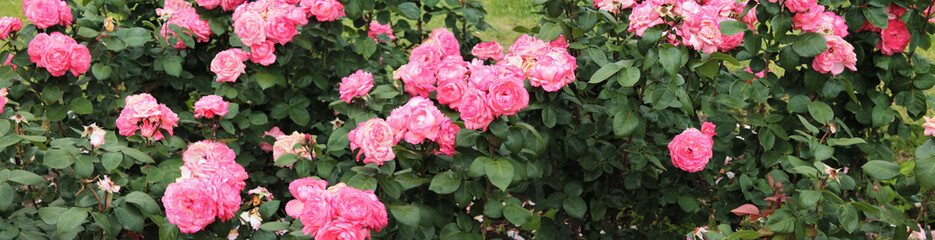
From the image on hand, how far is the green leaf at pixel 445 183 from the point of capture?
1.93 meters

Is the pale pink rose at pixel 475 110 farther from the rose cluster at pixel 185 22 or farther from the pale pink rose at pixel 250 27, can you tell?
the rose cluster at pixel 185 22

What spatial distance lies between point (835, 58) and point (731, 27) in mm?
416

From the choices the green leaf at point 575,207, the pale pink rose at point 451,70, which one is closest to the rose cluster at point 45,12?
the pale pink rose at point 451,70

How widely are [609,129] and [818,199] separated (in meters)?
0.64

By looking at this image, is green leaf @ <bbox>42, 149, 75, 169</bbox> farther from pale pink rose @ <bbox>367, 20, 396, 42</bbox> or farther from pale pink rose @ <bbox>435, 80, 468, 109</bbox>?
pale pink rose @ <bbox>367, 20, 396, 42</bbox>

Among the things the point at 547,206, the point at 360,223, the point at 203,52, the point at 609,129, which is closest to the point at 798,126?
the point at 609,129

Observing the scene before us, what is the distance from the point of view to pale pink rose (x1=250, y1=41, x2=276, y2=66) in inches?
112

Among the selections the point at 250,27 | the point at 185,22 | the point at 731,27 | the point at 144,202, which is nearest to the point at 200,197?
the point at 144,202

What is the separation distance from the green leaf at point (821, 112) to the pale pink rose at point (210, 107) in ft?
6.27

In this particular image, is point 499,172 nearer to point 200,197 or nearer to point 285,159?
point 200,197

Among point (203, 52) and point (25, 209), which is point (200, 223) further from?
point (203, 52)

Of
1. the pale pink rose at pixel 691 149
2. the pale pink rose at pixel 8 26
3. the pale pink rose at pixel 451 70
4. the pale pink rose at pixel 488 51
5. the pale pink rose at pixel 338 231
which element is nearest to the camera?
the pale pink rose at pixel 338 231

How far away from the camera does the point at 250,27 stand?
9.00 ft

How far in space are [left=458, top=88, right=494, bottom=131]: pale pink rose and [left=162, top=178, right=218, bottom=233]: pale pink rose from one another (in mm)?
630
